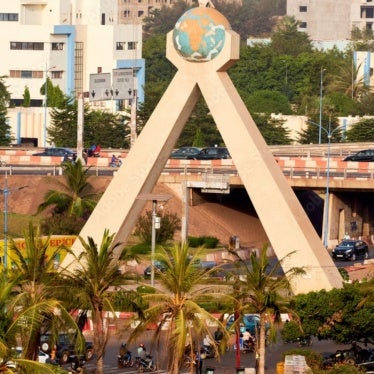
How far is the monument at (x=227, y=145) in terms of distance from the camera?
2234 inches

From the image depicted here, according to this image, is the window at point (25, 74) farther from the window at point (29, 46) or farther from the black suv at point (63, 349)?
the black suv at point (63, 349)

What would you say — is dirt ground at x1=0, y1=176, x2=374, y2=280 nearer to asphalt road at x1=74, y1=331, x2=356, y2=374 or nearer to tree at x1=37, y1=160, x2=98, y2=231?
tree at x1=37, y1=160, x2=98, y2=231

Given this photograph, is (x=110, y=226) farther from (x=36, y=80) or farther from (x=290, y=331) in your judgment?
(x=36, y=80)

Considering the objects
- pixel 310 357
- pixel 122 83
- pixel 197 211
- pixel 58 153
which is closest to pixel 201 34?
pixel 310 357

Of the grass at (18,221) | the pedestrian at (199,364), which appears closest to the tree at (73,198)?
the grass at (18,221)

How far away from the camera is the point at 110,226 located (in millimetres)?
59375

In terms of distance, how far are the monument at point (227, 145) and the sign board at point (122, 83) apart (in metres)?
56.7

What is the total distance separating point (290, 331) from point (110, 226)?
29.6ft

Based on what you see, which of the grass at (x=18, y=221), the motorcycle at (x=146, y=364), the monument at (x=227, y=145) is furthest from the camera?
the grass at (x=18, y=221)

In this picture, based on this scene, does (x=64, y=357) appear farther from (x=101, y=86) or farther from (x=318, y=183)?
(x=101, y=86)

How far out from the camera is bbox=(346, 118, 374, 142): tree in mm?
133375

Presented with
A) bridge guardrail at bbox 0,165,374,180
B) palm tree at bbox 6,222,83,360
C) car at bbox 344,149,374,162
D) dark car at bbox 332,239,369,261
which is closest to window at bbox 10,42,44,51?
car at bbox 344,149,374,162

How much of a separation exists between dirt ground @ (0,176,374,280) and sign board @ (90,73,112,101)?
29288 mm

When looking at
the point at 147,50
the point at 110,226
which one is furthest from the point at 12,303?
the point at 147,50
